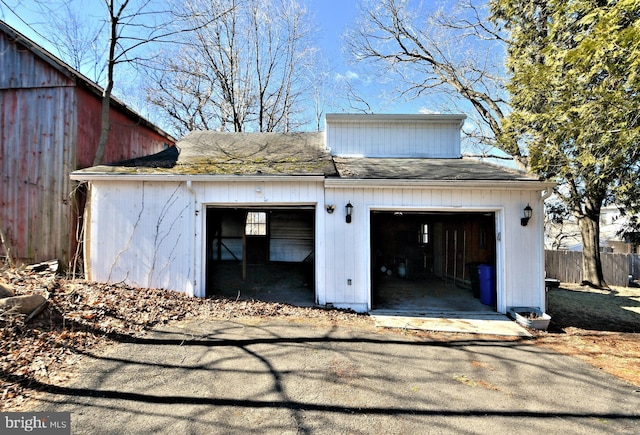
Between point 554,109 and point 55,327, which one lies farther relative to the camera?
point 554,109

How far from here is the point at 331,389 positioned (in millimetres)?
3463

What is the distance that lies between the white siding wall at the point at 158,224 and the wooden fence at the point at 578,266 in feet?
44.3

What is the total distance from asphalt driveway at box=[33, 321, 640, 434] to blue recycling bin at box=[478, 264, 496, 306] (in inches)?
99.0

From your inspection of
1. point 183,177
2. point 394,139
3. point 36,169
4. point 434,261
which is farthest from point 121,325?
point 434,261

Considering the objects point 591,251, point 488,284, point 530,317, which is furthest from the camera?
point 591,251

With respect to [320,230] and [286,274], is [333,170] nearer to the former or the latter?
[320,230]

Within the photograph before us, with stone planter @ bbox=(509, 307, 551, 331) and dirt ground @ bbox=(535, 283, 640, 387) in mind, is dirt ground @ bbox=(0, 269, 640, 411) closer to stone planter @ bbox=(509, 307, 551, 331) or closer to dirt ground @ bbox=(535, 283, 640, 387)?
dirt ground @ bbox=(535, 283, 640, 387)

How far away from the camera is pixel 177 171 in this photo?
7.05 metres

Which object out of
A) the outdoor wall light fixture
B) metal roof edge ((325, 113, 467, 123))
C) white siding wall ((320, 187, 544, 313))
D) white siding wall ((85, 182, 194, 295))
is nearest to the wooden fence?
metal roof edge ((325, 113, 467, 123))

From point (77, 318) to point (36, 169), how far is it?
635cm

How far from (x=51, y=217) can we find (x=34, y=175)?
130 cm

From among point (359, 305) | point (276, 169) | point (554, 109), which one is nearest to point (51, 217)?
point (276, 169)

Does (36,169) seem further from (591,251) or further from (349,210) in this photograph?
(591,251)

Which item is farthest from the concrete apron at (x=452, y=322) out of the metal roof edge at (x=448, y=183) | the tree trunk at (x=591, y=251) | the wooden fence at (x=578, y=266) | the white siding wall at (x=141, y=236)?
the wooden fence at (x=578, y=266)
